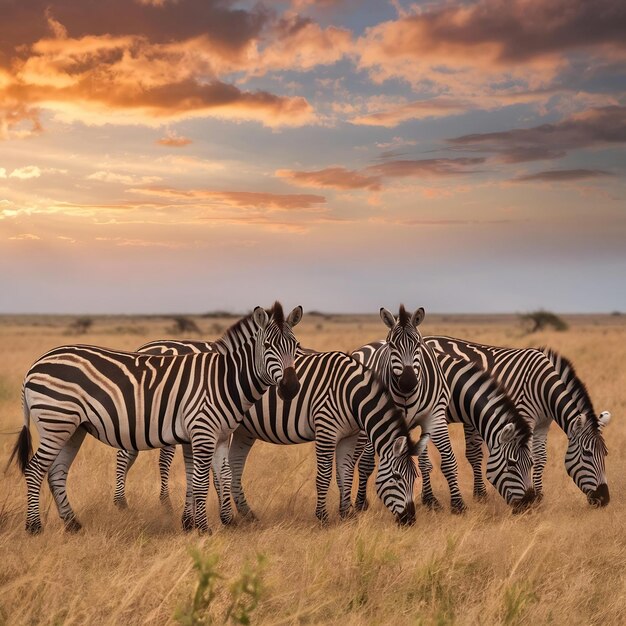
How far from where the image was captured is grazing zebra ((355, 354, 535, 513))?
8489mm

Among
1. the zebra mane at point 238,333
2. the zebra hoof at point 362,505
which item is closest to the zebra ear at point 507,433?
the zebra hoof at point 362,505

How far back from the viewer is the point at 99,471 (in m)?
11.0

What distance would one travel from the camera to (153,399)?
26.4 ft

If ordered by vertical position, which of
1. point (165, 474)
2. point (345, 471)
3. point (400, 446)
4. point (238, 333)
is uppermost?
point (238, 333)

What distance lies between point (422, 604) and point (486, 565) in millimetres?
1117

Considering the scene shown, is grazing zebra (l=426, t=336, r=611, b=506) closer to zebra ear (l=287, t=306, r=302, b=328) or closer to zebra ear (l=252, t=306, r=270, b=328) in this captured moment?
zebra ear (l=287, t=306, r=302, b=328)

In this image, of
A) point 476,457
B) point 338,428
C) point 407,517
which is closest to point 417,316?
point 338,428

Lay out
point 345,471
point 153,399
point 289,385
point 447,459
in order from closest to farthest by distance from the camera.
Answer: point 289,385, point 153,399, point 345,471, point 447,459

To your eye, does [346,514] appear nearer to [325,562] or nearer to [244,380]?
[325,562]

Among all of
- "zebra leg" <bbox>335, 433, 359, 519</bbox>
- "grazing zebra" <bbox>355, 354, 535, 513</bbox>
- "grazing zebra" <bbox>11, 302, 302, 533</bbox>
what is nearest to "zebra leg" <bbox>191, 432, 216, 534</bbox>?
"grazing zebra" <bbox>11, 302, 302, 533</bbox>

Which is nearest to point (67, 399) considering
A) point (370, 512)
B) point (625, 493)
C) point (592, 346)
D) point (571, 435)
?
point (370, 512)

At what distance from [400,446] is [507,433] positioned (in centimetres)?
151

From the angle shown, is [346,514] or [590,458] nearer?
[346,514]

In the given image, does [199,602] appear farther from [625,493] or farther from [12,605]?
[625,493]
